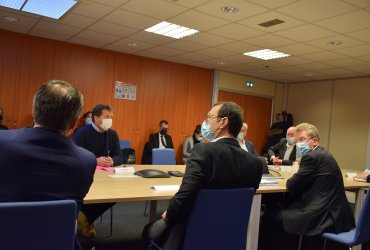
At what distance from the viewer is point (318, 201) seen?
2578 mm

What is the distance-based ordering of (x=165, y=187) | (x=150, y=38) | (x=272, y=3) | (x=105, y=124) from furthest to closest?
(x=150, y=38) < (x=272, y=3) < (x=105, y=124) < (x=165, y=187)

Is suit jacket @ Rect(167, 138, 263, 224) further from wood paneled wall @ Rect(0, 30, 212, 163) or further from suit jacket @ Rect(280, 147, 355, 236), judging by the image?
wood paneled wall @ Rect(0, 30, 212, 163)

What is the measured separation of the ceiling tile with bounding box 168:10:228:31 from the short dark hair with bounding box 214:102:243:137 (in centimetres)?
236

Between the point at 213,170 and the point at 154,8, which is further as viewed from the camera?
the point at 154,8

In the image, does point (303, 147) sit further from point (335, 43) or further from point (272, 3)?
point (335, 43)

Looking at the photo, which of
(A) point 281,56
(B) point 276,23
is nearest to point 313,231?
(B) point 276,23

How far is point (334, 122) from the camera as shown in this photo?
7.60 meters

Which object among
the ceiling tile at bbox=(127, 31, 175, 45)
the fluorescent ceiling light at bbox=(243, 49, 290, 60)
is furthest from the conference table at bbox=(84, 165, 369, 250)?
the fluorescent ceiling light at bbox=(243, 49, 290, 60)

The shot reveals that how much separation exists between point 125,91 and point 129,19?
2.40m

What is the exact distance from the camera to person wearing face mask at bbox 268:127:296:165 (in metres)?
4.35

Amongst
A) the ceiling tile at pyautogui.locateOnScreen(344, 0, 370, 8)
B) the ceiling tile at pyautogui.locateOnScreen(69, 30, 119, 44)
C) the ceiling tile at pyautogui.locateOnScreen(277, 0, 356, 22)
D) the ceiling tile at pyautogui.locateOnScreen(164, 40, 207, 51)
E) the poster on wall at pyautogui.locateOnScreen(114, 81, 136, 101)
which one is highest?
the ceiling tile at pyautogui.locateOnScreen(344, 0, 370, 8)

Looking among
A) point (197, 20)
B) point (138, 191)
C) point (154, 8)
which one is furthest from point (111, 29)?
point (138, 191)

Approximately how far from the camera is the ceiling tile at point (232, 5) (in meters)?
3.60

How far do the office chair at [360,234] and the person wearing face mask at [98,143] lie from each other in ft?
6.28
